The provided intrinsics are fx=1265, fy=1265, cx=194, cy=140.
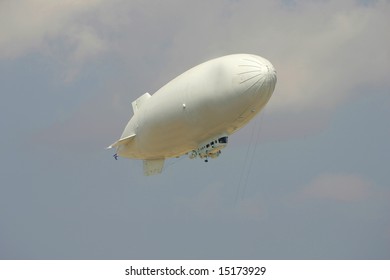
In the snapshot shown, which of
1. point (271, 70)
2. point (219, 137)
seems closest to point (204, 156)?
point (219, 137)

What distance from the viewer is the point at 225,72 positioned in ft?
225

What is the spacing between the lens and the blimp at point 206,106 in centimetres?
6825

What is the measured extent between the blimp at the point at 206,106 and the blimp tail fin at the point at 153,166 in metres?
2.12

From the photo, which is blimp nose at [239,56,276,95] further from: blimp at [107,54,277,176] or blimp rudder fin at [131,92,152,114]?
blimp rudder fin at [131,92,152,114]

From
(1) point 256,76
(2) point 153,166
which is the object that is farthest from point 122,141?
(1) point 256,76

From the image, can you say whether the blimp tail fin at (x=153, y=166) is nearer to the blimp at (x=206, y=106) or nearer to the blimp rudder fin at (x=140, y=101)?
the blimp at (x=206, y=106)

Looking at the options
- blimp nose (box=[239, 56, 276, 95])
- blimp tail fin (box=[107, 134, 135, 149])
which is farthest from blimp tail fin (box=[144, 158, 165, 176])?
blimp nose (box=[239, 56, 276, 95])

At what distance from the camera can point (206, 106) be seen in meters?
68.6

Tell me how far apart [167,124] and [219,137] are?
3010mm

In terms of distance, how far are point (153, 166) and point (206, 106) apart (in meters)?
9.47

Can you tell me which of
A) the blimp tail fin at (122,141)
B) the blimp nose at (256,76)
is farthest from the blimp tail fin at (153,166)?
the blimp nose at (256,76)

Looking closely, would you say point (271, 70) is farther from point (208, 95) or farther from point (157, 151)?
point (157, 151)

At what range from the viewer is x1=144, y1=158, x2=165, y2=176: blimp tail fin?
76438 millimetres

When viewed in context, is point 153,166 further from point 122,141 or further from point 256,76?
point 256,76
